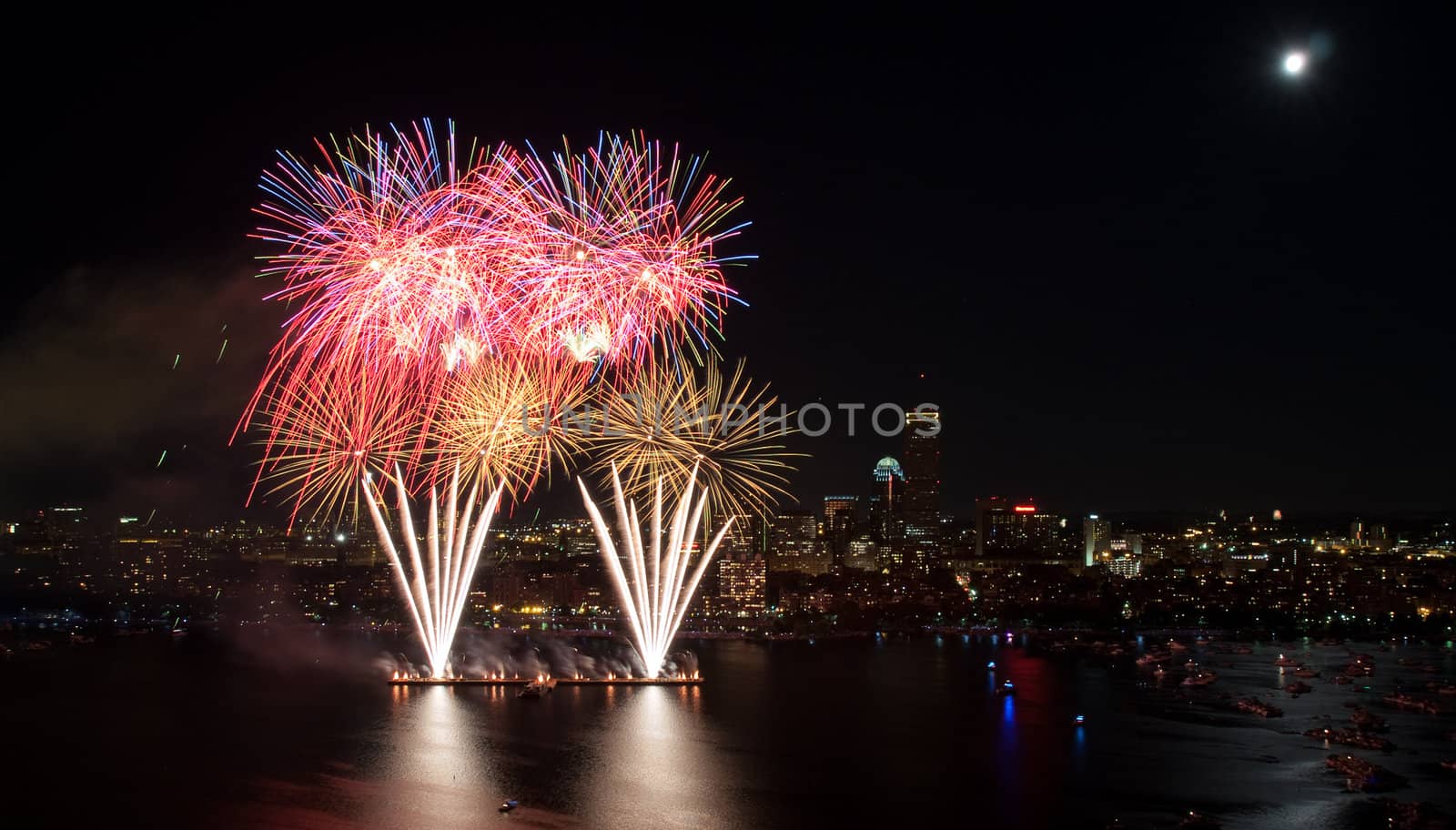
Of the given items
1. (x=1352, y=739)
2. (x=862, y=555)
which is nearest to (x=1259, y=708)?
(x=1352, y=739)

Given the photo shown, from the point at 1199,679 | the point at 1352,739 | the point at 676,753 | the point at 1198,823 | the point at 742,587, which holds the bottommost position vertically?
the point at 1198,823

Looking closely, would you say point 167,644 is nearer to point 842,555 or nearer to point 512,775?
point 512,775

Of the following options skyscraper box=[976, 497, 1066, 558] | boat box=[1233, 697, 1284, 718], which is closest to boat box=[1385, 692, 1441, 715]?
boat box=[1233, 697, 1284, 718]

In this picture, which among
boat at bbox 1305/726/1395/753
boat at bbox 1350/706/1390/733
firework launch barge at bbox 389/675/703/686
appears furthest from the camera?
firework launch barge at bbox 389/675/703/686

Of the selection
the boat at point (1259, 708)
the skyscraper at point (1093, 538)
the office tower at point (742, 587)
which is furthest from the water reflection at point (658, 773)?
the skyscraper at point (1093, 538)

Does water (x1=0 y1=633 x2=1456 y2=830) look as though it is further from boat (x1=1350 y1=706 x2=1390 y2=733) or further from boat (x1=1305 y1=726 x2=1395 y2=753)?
boat (x1=1350 y1=706 x2=1390 y2=733)

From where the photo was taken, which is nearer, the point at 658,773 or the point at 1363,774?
the point at 1363,774

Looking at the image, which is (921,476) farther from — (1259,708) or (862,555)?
(1259,708)
